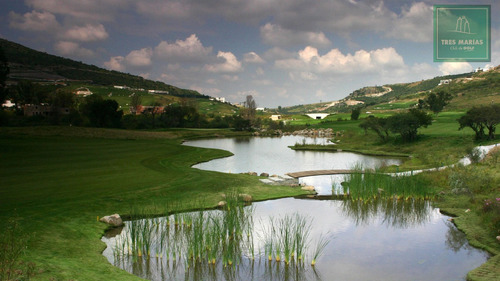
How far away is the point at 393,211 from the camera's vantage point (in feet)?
59.7

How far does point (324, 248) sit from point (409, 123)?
43510mm

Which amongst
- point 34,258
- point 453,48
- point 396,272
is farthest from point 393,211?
point 453,48

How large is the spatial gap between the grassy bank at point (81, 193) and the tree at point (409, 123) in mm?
30747

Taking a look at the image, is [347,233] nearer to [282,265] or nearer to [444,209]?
[282,265]

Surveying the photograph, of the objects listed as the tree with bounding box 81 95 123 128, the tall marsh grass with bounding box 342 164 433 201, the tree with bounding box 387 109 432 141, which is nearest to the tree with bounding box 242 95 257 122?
the tree with bounding box 81 95 123 128

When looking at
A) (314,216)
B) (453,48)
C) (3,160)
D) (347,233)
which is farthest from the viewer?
(453,48)

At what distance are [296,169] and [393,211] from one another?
15.9 m

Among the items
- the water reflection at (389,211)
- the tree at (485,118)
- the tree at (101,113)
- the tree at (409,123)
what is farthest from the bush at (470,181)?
the tree at (101,113)

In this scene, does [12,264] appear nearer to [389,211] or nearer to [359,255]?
[359,255]

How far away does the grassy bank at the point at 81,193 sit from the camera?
10609 millimetres

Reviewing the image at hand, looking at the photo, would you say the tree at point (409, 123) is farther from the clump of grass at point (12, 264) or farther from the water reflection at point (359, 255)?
the clump of grass at point (12, 264)

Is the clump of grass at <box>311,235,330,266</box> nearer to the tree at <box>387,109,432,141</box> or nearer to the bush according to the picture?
the bush

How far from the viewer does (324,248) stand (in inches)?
511

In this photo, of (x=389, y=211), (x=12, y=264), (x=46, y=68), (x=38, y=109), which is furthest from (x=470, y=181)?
(x=46, y=68)
